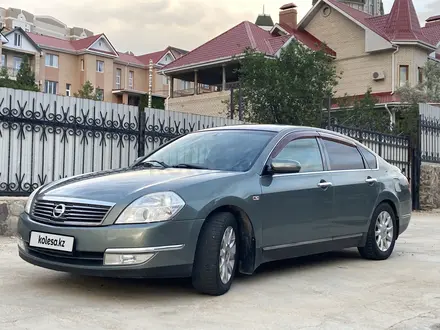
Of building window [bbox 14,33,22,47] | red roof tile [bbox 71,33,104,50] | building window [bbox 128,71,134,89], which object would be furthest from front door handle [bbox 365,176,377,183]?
building window [bbox 128,71,134,89]

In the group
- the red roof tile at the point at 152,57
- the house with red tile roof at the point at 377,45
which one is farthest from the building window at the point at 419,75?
the red roof tile at the point at 152,57

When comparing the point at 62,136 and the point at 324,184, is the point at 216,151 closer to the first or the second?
the point at 324,184

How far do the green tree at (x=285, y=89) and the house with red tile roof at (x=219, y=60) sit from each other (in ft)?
47.4

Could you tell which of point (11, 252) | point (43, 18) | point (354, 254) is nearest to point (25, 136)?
point (11, 252)

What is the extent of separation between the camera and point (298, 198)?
6094 millimetres

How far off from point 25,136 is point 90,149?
1.06 m

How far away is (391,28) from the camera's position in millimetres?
33719

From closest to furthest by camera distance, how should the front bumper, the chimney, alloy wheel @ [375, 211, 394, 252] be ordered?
the front bumper < alloy wheel @ [375, 211, 394, 252] < the chimney

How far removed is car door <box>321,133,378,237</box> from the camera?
265 inches

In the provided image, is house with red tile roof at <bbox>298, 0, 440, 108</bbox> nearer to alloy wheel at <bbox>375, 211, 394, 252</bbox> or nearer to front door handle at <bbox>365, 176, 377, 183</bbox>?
alloy wheel at <bbox>375, 211, 394, 252</bbox>

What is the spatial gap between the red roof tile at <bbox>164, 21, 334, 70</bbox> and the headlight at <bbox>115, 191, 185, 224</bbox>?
87.6 ft

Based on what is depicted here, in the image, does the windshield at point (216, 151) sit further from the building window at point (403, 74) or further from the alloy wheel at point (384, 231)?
the building window at point (403, 74)

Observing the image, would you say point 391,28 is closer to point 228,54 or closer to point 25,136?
point 228,54

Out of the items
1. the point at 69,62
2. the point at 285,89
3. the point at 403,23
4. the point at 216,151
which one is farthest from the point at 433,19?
the point at 216,151
